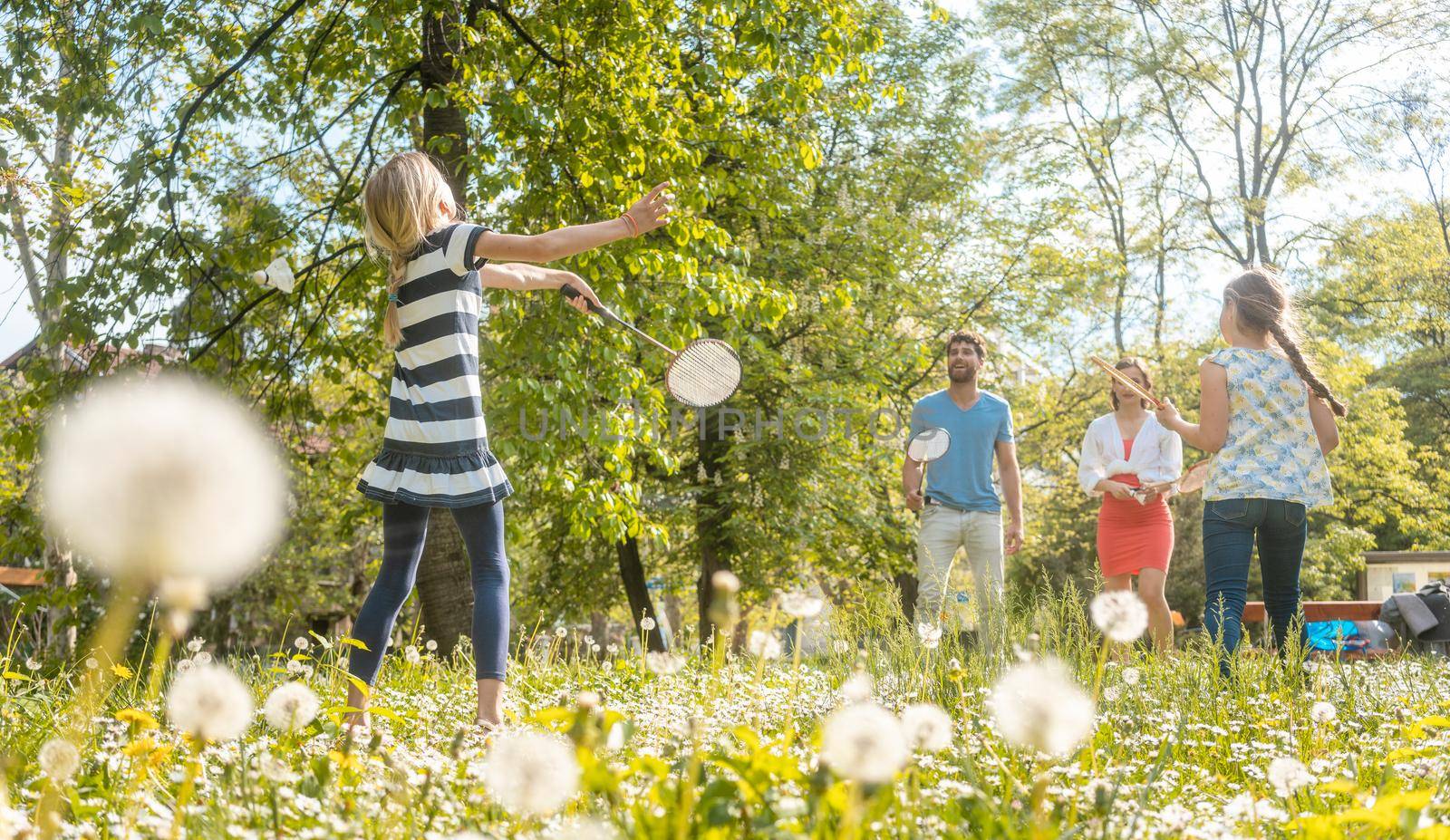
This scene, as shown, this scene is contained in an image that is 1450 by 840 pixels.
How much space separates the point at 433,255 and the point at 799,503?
34.6 feet

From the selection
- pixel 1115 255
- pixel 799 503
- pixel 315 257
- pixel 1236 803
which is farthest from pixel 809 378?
pixel 1236 803

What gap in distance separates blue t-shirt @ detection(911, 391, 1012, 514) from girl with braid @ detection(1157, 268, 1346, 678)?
145 cm

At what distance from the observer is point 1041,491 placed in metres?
24.2

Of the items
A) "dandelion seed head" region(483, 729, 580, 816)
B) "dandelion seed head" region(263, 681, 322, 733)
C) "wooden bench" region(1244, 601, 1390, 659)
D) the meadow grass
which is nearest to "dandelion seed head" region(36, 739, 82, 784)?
the meadow grass

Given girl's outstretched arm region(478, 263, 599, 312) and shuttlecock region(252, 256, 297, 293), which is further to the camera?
shuttlecock region(252, 256, 297, 293)

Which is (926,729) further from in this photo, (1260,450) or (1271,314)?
(1271,314)

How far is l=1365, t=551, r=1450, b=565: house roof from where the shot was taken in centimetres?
1323

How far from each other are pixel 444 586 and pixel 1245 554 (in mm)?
5158

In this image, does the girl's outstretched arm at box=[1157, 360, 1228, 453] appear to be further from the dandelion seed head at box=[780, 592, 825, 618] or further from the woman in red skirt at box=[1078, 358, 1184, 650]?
the dandelion seed head at box=[780, 592, 825, 618]

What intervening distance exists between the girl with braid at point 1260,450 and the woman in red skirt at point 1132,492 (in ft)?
3.99

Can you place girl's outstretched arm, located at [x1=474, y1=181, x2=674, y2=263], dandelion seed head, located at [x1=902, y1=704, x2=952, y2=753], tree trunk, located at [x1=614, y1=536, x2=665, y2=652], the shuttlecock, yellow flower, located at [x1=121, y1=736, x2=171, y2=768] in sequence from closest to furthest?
dandelion seed head, located at [x1=902, y1=704, x2=952, y2=753], yellow flower, located at [x1=121, y1=736, x2=171, y2=768], girl's outstretched arm, located at [x1=474, y1=181, x2=674, y2=263], the shuttlecock, tree trunk, located at [x1=614, y1=536, x2=665, y2=652]

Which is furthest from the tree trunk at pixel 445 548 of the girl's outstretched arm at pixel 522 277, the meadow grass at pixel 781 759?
the girl's outstretched arm at pixel 522 277

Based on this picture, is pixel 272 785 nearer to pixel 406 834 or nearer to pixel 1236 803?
pixel 406 834

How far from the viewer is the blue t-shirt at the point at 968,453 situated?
6.16m
